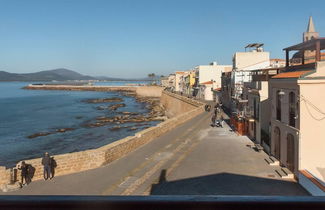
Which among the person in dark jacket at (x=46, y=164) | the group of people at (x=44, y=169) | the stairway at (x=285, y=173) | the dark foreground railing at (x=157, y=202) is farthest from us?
the stairway at (x=285, y=173)

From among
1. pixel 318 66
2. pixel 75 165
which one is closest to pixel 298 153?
pixel 318 66

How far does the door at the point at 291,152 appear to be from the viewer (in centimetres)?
1567

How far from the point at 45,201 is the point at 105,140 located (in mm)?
37908

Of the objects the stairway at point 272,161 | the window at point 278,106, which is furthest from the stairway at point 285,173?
the window at point 278,106

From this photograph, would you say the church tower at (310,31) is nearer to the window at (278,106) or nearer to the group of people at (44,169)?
the window at (278,106)

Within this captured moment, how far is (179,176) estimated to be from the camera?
1498 cm

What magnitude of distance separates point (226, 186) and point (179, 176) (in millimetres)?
2296

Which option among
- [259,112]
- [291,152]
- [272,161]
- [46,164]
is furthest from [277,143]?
[46,164]

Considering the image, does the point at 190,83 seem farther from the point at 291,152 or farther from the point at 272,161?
the point at 291,152

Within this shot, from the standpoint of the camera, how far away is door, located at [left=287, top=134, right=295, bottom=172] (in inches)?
617

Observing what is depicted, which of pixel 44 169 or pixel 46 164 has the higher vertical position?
pixel 46 164

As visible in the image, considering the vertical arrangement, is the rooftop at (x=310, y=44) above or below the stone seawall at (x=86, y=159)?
above

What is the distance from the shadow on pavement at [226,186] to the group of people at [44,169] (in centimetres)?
438
